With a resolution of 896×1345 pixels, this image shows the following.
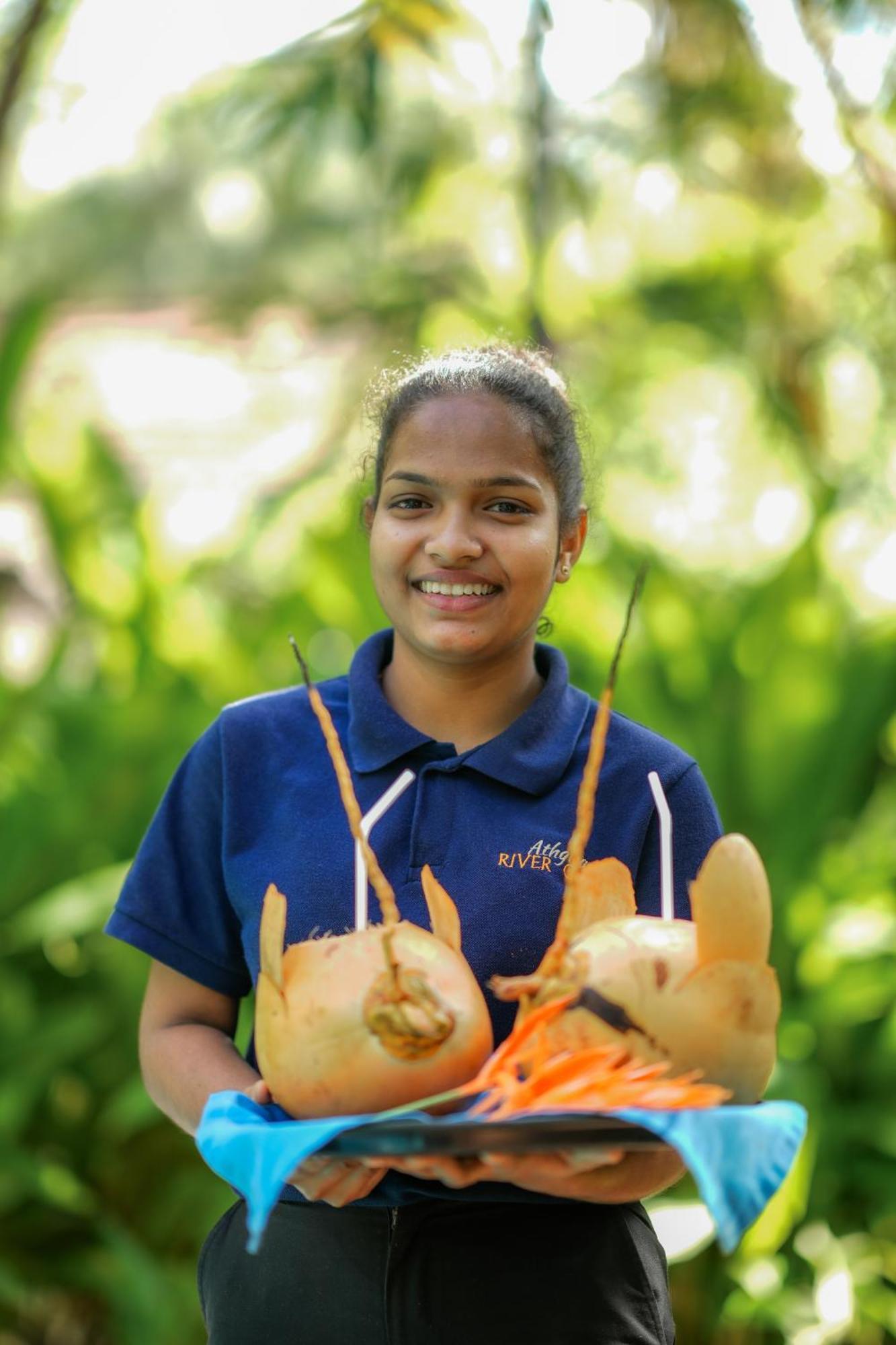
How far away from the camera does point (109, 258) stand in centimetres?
860

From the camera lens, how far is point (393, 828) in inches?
56.0

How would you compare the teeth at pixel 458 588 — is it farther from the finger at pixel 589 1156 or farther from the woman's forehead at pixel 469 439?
the finger at pixel 589 1156

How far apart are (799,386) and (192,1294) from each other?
2.91m

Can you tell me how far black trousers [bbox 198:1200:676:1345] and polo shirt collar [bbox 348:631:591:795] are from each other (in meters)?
0.37

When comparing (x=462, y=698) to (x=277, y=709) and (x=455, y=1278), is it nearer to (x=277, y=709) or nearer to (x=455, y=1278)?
(x=277, y=709)

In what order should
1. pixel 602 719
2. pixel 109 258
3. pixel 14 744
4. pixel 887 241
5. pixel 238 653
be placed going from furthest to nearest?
pixel 109 258 < pixel 887 241 < pixel 238 653 < pixel 14 744 < pixel 602 719

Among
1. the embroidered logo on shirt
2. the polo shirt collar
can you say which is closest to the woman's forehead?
the polo shirt collar

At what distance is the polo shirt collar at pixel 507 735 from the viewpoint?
4.71 ft

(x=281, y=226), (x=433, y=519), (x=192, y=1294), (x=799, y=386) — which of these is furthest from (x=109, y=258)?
(x=433, y=519)

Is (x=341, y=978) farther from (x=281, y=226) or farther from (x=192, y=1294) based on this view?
(x=281, y=226)

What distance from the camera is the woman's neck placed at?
59.3 inches

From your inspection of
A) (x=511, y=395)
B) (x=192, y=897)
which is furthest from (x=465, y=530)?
(x=192, y=897)

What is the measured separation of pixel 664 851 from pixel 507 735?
0.67ft

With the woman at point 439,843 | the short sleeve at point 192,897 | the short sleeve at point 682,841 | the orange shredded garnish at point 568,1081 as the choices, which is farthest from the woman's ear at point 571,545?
the orange shredded garnish at point 568,1081
